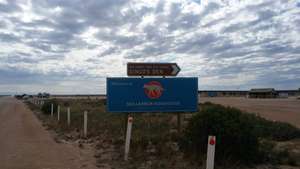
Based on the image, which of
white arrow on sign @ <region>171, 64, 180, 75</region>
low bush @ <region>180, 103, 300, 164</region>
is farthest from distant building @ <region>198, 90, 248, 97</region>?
low bush @ <region>180, 103, 300, 164</region>

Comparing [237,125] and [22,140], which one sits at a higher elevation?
[237,125]

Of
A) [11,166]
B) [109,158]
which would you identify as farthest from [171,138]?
[11,166]

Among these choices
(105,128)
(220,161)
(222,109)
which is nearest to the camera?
(220,161)

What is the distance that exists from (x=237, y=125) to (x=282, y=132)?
610 centimetres

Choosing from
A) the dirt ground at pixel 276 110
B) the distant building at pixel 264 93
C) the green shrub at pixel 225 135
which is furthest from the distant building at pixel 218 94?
the green shrub at pixel 225 135

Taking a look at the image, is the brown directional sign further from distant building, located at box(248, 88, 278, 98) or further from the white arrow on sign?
distant building, located at box(248, 88, 278, 98)

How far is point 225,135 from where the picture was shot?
8617 millimetres

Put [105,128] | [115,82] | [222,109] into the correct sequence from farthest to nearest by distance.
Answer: [105,128] < [115,82] < [222,109]

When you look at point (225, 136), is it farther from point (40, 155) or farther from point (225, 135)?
point (40, 155)

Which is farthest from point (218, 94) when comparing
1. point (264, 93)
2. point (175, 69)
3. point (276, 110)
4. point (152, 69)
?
point (152, 69)

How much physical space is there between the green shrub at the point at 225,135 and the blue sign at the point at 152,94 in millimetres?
4351

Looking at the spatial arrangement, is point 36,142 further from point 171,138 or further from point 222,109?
point 222,109

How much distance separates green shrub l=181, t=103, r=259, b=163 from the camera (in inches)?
340

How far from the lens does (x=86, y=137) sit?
15.1 meters
